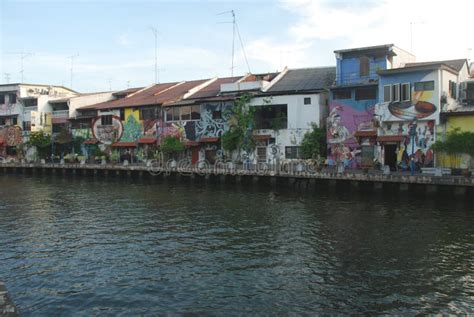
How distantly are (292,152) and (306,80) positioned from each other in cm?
833

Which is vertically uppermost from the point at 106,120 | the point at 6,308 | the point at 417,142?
the point at 106,120

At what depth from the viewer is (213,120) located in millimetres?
49281

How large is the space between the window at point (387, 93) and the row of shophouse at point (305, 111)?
8 cm

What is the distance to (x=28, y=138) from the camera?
64.8m

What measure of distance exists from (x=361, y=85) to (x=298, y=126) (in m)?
6.99

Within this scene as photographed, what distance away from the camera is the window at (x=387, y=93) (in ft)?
125

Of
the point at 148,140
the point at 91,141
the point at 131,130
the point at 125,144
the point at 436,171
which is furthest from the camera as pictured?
the point at 91,141

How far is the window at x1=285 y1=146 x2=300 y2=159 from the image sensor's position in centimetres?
4444

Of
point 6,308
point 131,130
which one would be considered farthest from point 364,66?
point 6,308

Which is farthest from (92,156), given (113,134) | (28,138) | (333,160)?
(333,160)

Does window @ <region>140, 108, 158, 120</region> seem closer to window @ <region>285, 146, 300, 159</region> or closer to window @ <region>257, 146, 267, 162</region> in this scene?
window @ <region>257, 146, 267, 162</region>

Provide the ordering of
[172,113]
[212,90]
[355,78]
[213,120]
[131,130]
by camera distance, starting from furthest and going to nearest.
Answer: [131,130]
[212,90]
[172,113]
[213,120]
[355,78]

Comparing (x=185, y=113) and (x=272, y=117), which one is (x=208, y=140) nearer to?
(x=185, y=113)

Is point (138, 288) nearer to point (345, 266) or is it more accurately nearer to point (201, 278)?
point (201, 278)
